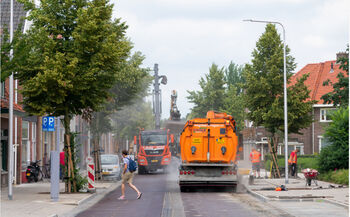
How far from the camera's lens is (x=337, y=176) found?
27516mm

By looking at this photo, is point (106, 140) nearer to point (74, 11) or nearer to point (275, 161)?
point (275, 161)

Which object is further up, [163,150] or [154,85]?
[154,85]

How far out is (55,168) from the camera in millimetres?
19781

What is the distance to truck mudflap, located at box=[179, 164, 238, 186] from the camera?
24.0 metres

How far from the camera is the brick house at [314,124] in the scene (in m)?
54.7

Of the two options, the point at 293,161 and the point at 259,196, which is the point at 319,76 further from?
the point at 259,196

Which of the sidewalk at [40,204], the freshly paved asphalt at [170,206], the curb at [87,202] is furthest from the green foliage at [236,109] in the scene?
the freshly paved asphalt at [170,206]

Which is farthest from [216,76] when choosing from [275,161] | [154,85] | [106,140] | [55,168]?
[55,168]

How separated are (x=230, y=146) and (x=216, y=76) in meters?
54.2

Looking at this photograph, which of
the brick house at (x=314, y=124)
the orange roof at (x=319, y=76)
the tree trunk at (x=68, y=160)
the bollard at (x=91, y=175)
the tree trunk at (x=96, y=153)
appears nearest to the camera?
the tree trunk at (x=68, y=160)

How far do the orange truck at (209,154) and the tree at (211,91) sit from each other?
52.4 m

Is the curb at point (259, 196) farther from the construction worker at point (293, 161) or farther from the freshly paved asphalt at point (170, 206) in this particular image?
the construction worker at point (293, 161)

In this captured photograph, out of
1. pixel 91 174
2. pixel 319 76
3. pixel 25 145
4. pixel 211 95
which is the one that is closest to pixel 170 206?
pixel 91 174

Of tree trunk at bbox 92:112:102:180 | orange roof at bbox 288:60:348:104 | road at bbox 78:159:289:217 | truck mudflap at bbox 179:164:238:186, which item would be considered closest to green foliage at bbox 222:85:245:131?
orange roof at bbox 288:60:348:104
